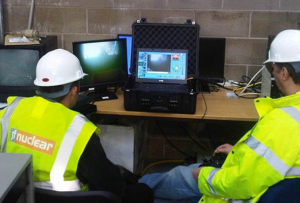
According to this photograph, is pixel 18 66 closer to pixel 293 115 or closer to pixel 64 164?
pixel 64 164

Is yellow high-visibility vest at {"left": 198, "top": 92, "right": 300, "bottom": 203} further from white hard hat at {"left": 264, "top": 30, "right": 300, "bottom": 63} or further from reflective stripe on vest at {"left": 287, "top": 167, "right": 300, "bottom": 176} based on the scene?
white hard hat at {"left": 264, "top": 30, "right": 300, "bottom": 63}

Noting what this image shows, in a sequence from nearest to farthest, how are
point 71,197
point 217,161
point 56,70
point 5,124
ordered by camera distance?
point 71,197
point 5,124
point 56,70
point 217,161

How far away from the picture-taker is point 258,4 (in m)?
3.11

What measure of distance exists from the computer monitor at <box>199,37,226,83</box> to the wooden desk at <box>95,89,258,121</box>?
0.77 ft

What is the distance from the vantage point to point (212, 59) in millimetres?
3062

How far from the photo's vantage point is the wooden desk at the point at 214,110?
8.38 feet

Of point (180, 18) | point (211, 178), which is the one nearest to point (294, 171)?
point (211, 178)

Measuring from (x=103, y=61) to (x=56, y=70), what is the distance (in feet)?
3.01

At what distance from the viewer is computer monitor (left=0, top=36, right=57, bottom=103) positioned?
107 inches

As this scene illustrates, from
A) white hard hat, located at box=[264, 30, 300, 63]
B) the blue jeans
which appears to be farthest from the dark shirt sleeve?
white hard hat, located at box=[264, 30, 300, 63]

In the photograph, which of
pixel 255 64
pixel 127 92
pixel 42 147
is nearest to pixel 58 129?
pixel 42 147

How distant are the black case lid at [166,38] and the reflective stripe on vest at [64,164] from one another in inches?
50.6

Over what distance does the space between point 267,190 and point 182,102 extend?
107 centimetres

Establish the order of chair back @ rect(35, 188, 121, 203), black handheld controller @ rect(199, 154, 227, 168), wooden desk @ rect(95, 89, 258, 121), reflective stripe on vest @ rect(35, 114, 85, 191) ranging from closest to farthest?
1. chair back @ rect(35, 188, 121, 203)
2. reflective stripe on vest @ rect(35, 114, 85, 191)
3. black handheld controller @ rect(199, 154, 227, 168)
4. wooden desk @ rect(95, 89, 258, 121)
